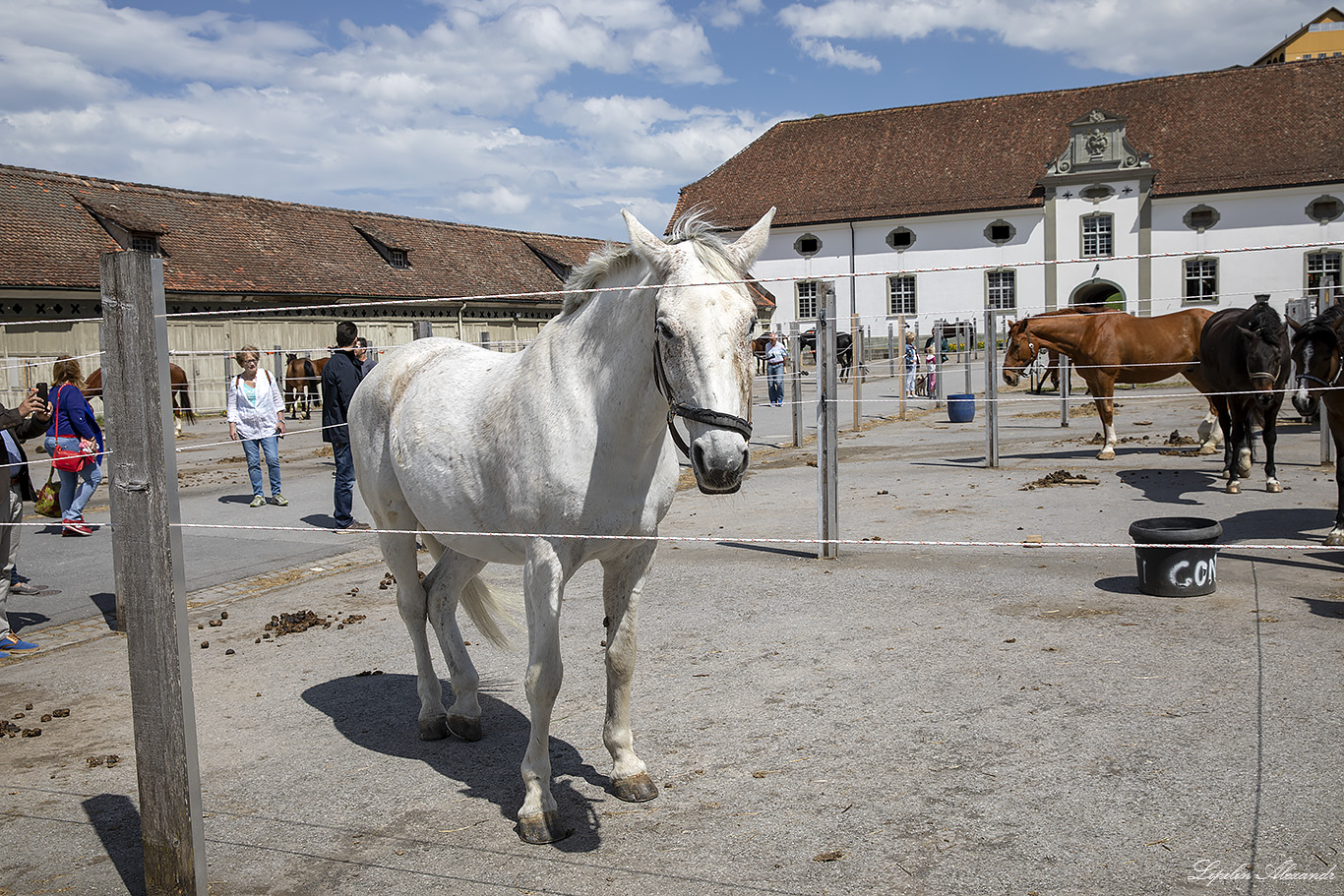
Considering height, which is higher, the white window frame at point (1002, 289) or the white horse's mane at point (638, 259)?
the white window frame at point (1002, 289)

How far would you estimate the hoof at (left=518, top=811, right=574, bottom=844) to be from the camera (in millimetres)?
3441

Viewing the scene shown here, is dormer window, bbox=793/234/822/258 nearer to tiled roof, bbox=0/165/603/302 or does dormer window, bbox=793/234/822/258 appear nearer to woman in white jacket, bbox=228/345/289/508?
tiled roof, bbox=0/165/603/302

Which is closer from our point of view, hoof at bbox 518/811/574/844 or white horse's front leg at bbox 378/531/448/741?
hoof at bbox 518/811/574/844

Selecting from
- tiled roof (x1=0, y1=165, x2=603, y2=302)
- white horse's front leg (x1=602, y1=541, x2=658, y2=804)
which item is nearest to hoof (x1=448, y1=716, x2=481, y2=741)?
white horse's front leg (x1=602, y1=541, x2=658, y2=804)

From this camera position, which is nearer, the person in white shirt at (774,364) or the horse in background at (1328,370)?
the horse in background at (1328,370)

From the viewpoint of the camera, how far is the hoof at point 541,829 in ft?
11.3

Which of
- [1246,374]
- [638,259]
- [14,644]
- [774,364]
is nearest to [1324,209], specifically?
[774,364]

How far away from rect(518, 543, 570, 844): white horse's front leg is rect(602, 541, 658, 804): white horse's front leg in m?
0.30

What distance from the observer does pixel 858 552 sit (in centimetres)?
822

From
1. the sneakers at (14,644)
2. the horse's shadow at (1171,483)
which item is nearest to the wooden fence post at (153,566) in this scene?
the sneakers at (14,644)

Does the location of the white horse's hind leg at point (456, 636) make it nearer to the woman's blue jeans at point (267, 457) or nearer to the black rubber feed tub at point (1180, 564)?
the black rubber feed tub at point (1180, 564)

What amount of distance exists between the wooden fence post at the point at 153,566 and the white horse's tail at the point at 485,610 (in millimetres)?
1743

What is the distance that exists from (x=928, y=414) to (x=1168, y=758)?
19.5m

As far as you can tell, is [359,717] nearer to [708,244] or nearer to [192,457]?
[708,244]
